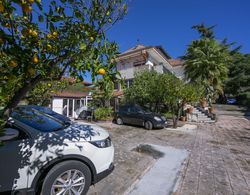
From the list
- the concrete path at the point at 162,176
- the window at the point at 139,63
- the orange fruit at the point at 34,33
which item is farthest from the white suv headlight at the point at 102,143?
the window at the point at 139,63

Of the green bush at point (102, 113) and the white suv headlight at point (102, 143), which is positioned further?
the green bush at point (102, 113)

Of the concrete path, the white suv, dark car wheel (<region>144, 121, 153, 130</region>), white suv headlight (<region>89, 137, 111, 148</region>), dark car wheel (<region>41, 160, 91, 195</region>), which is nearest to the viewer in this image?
the white suv

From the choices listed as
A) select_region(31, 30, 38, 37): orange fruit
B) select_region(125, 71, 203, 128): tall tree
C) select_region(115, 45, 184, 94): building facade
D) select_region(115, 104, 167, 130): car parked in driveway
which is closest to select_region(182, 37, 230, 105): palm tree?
select_region(115, 45, 184, 94): building facade

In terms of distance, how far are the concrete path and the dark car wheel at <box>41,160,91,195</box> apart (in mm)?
1124

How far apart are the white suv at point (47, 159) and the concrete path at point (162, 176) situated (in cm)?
105

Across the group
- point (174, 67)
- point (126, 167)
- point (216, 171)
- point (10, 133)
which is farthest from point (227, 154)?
point (174, 67)

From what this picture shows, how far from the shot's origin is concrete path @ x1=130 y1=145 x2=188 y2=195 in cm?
385

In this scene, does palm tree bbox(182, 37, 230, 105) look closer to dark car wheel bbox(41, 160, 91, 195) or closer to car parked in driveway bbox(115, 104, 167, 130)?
car parked in driveway bbox(115, 104, 167, 130)

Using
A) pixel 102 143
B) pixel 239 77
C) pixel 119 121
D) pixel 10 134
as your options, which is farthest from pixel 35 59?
pixel 239 77

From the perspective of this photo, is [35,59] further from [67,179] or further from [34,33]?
[67,179]

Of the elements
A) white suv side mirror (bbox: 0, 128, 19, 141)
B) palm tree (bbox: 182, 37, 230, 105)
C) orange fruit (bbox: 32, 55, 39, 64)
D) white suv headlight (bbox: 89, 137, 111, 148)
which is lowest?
white suv headlight (bbox: 89, 137, 111, 148)

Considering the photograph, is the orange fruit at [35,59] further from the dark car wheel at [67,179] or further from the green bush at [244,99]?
the green bush at [244,99]

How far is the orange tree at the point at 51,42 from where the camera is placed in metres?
1.88

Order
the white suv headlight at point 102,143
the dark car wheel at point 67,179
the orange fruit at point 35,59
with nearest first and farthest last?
the orange fruit at point 35,59, the dark car wheel at point 67,179, the white suv headlight at point 102,143
